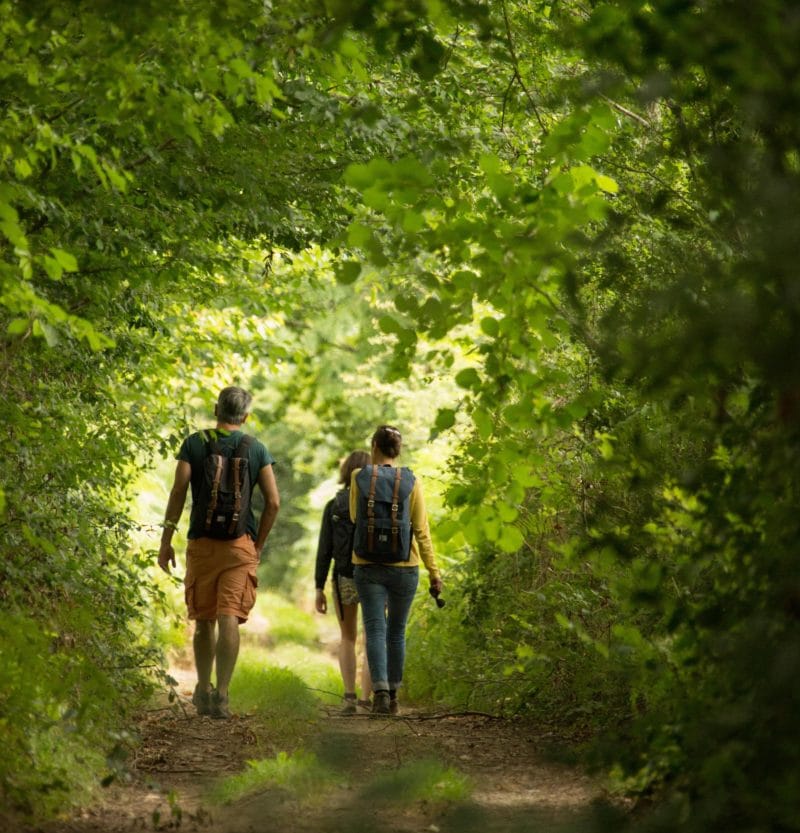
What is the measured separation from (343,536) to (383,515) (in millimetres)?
1107

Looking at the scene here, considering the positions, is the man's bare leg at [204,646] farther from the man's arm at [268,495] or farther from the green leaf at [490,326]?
the green leaf at [490,326]

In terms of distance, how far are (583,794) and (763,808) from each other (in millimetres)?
2490

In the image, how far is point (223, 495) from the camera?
7918mm

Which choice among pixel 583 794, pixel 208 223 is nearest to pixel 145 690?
pixel 583 794

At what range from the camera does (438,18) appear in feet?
16.0

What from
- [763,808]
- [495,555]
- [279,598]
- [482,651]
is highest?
[279,598]

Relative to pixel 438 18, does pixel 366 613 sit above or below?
below

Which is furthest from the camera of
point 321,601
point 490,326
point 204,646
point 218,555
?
point 321,601

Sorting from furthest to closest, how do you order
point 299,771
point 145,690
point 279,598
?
point 279,598
point 145,690
point 299,771

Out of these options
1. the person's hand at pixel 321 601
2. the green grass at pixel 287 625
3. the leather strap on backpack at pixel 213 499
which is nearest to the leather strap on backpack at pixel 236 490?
the leather strap on backpack at pixel 213 499

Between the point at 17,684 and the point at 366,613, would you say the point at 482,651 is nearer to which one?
the point at 366,613

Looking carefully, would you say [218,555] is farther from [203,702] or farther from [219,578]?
[203,702]

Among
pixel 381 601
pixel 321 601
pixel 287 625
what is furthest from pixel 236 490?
pixel 287 625

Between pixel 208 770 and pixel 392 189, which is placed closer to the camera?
pixel 392 189
